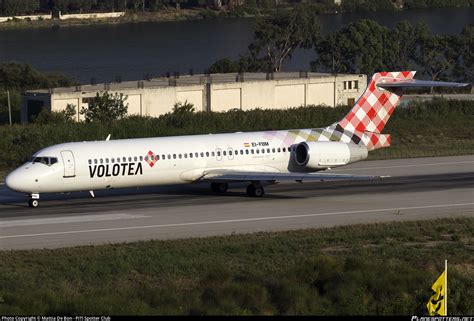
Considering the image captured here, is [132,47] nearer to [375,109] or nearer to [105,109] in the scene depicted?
[105,109]

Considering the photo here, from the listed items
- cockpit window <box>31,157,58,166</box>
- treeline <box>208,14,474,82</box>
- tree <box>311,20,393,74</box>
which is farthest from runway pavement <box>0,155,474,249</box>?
tree <box>311,20,393,74</box>

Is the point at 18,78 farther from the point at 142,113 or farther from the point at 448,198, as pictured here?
the point at 448,198

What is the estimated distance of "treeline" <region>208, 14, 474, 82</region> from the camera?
113312 millimetres

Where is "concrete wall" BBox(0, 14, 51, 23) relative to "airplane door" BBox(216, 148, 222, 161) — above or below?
above

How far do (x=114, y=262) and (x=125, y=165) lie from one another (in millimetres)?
10461

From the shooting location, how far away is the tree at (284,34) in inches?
4766

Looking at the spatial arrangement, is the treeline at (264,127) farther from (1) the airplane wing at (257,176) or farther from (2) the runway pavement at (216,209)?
(1) the airplane wing at (257,176)

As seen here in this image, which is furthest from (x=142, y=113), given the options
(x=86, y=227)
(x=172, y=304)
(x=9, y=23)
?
(x=9, y=23)

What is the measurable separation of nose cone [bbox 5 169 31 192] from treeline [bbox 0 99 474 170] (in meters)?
13.2

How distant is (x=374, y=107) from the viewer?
46.8 metres

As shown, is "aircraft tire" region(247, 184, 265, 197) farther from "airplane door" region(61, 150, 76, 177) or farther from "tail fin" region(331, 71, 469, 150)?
"airplane door" region(61, 150, 76, 177)

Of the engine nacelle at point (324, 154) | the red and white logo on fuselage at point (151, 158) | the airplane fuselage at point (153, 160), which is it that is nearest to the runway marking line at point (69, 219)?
the airplane fuselage at point (153, 160)

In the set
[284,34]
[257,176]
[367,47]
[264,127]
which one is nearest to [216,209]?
[257,176]

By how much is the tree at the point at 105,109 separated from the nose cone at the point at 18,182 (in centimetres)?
2365
